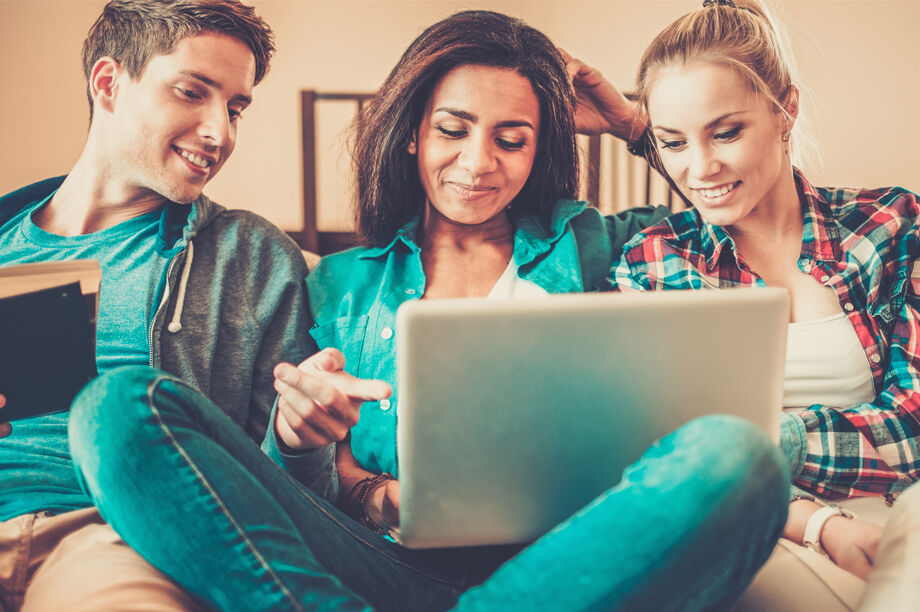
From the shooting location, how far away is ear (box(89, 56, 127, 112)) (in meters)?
1.26

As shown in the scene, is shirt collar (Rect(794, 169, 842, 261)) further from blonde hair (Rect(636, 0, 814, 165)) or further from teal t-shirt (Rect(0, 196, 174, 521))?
teal t-shirt (Rect(0, 196, 174, 521))

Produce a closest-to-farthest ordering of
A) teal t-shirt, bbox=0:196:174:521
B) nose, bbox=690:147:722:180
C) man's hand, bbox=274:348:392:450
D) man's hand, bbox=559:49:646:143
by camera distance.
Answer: man's hand, bbox=274:348:392:450, teal t-shirt, bbox=0:196:174:521, nose, bbox=690:147:722:180, man's hand, bbox=559:49:646:143

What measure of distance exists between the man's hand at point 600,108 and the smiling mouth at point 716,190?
34 cm

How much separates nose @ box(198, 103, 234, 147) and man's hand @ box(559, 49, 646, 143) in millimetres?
650

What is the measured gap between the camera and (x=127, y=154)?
1.22 metres

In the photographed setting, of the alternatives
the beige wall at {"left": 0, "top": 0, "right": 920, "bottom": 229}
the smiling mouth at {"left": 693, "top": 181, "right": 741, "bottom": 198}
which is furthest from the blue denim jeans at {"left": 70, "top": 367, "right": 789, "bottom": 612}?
the beige wall at {"left": 0, "top": 0, "right": 920, "bottom": 229}

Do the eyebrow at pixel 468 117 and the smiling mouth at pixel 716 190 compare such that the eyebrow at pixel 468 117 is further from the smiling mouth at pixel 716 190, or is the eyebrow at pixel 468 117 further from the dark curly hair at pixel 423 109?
the smiling mouth at pixel 716 190

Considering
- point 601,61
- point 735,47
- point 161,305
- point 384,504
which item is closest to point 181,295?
point 161,305

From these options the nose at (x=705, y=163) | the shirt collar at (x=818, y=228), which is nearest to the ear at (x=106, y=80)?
the nose at (x=705, y=163)

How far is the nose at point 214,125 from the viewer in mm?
1211

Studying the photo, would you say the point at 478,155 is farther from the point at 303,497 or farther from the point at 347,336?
the point at 303,497

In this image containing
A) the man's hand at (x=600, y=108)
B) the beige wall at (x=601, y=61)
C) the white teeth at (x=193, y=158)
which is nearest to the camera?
the white teeth at (x=193, y=158)

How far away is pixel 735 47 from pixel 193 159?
2.81 ft

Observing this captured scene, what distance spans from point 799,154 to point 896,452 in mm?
517
